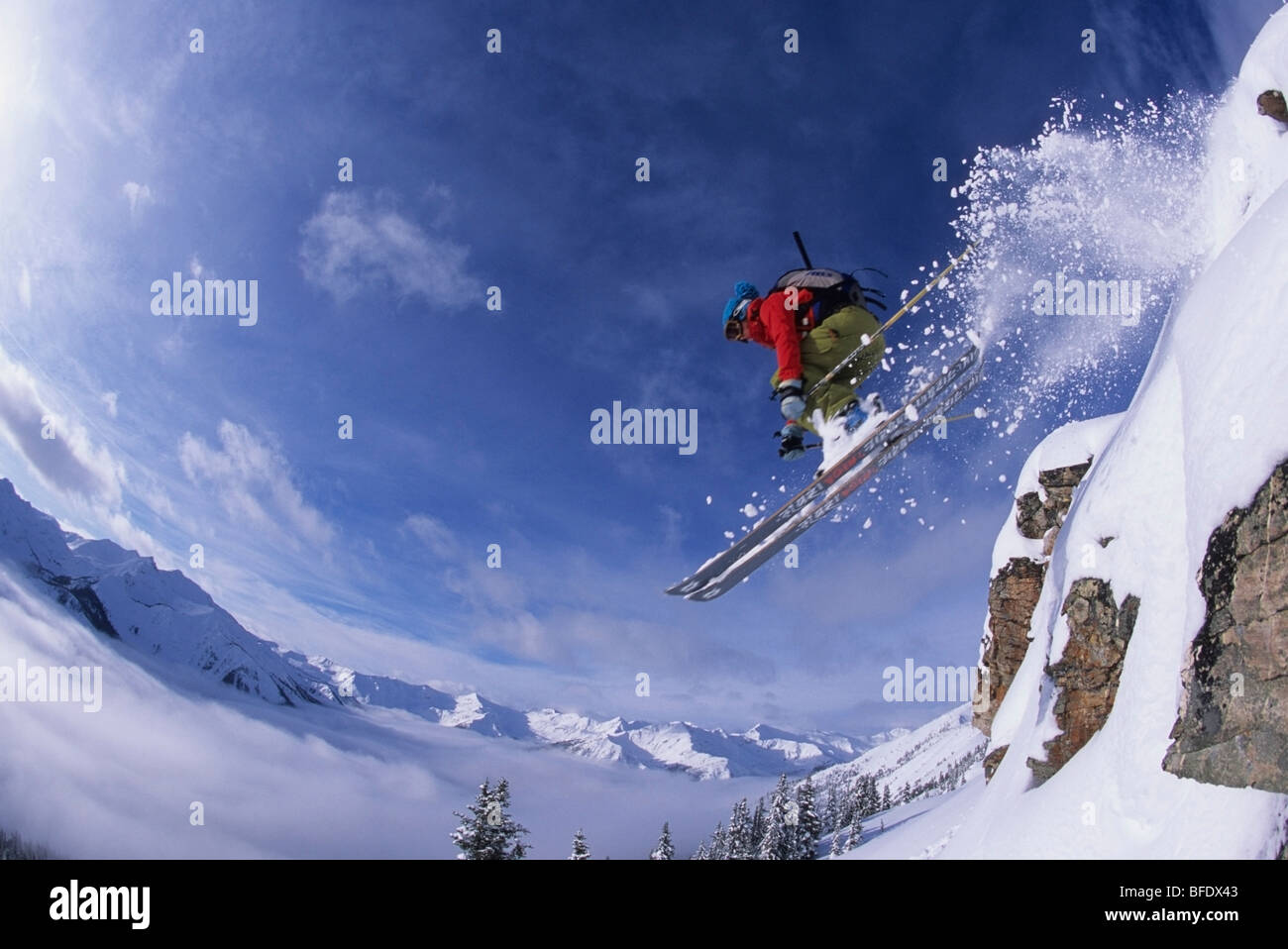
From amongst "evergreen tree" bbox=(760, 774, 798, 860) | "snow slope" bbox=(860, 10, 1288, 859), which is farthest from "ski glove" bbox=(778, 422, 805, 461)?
"evergreen tree" bbox=(760, 774, 798, 860)

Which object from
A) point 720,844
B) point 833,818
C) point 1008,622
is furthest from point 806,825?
point 833,818

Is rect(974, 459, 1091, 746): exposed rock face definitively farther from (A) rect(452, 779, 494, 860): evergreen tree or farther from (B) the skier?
(A) rect(452, 779, 494, 860): evergreen tree

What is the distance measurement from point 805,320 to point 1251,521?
5.25 m

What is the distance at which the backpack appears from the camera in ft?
28.9

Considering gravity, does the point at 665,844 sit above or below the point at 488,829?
below

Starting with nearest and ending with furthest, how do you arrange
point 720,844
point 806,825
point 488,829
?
point 488,829 → point 806,825 → point 720,844

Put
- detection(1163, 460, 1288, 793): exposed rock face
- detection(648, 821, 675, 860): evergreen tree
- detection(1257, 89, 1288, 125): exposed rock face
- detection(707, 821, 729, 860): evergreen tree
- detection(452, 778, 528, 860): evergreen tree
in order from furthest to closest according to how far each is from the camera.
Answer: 1. detection(707, 821, 729, 860): evergreen tree
2. detection(648, 821, 675, 860): evergreen tree
3. detection(452, 778, 528, 860): evergreen tree
4. detection(1257, 89, 1288, 125): exposed rock face
5. detection(1163, 460, 1288, 793): exposed rock face

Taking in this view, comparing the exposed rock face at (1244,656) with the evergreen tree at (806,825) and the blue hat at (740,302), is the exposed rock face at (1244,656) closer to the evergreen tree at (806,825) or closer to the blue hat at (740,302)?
the blue hat at (740,302)

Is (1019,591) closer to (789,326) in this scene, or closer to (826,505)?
(826,505)

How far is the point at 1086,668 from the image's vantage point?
10.5 m

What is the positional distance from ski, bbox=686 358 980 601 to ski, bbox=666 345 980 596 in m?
0.08

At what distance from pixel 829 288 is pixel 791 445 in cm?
223
